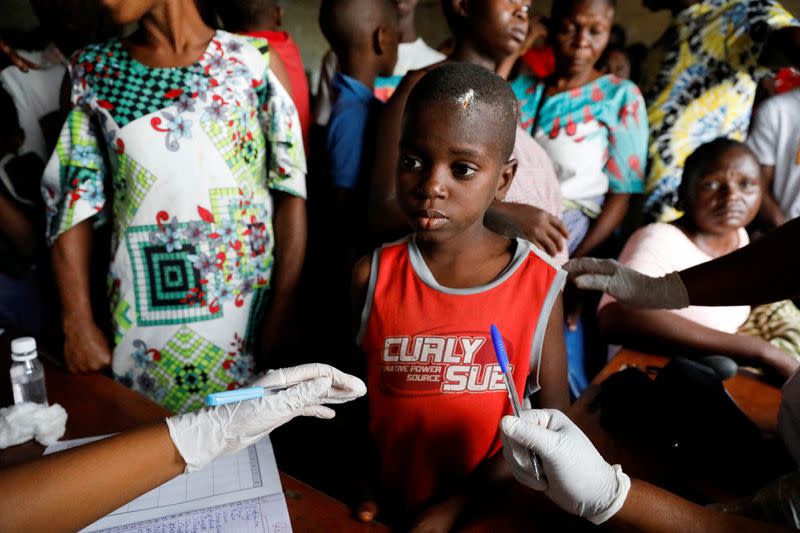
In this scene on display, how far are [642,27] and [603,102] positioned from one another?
3.09 m

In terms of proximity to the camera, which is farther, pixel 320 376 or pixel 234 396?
pixel 320 376

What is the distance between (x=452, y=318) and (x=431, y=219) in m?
0.21

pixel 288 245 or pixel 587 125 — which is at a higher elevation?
pixel 587 125

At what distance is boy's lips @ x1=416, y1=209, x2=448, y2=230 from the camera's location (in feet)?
3.50

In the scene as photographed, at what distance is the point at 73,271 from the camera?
1.43 m

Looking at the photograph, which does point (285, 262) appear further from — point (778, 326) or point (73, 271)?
point (778, 326)

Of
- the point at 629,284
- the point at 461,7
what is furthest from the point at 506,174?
the point at 461,7

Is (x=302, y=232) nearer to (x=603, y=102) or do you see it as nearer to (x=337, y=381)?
(x=337, y=381)

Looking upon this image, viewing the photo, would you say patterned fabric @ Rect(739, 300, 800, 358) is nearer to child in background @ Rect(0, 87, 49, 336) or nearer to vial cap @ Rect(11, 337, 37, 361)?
vial cap @ Rect(11, 337, 37, 361)

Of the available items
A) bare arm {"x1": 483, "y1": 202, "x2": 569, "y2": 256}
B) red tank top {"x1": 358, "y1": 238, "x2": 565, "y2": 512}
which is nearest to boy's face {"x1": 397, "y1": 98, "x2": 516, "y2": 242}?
red tank top {"x1": 358, "y1": 238, "x2": 565, "y2": 512}

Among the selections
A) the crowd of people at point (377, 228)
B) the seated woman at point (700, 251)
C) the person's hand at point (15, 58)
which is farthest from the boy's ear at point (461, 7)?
the person's hand at point (15, 58)

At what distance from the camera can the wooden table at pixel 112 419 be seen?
33.9 inches

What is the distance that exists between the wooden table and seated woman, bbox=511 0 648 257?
4.82 feet

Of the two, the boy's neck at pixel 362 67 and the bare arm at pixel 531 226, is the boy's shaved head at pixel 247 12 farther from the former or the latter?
the bare arm at pixel 531 226
